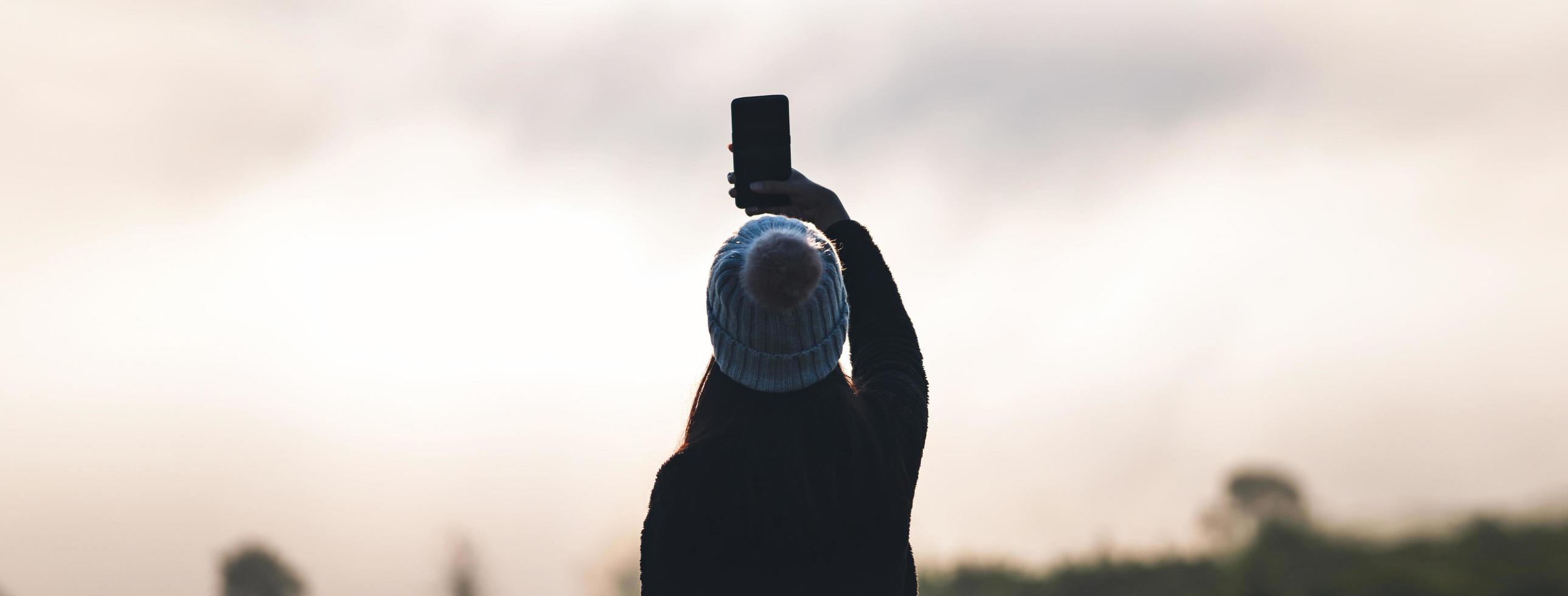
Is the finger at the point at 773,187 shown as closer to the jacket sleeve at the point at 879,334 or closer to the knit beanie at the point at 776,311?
the jacket sleeve at the point at 879,334

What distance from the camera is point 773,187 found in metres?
3.15

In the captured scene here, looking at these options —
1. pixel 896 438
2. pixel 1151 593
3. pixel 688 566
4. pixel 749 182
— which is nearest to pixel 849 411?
pixel 896 438

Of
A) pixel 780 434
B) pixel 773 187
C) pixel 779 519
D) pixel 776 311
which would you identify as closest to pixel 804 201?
pixel 773 187

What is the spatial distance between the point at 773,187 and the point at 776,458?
98 cm

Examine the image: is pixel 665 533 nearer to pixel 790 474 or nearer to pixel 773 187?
pixel 790 474

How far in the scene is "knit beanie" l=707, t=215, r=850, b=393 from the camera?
245 centimetres

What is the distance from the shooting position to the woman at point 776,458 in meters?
2.50

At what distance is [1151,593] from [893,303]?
155 ft

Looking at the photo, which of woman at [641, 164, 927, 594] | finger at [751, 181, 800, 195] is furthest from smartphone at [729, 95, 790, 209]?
woman at [641, 164, 927, 594]

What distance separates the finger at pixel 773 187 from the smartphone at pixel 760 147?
0.01 metres

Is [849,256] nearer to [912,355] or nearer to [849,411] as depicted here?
[912,355]

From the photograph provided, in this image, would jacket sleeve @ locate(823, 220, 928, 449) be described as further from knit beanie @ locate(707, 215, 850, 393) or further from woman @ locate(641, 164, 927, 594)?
knit beanie @ locate(707, 215, 850, 393)

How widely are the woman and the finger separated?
1.47ft

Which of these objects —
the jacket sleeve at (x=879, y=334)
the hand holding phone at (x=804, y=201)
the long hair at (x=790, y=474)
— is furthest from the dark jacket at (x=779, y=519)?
the hand holding phone at (x=804, y=201)
